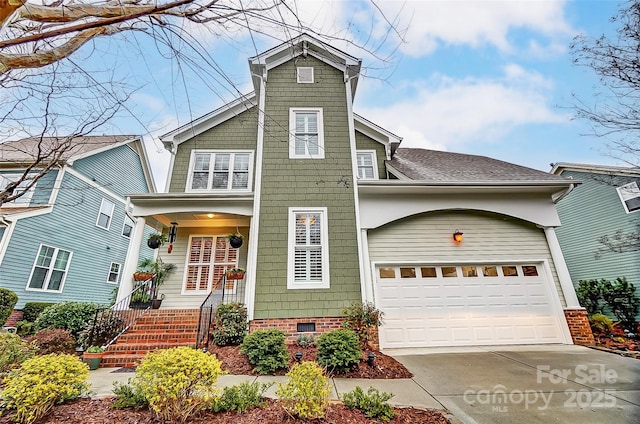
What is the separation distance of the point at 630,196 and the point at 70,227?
21.4 meters

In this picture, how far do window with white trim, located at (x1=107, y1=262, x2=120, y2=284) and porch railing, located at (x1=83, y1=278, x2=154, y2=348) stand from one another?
818 cm

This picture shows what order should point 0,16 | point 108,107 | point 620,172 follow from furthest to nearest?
point 620,172 → point 108,107 → point 0,16

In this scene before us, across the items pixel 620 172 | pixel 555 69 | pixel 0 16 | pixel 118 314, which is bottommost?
pixel 118 314

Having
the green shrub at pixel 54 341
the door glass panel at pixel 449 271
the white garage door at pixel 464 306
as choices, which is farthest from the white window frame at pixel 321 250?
the green shrub at pixel 54 341

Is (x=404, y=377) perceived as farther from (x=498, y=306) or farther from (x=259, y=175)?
(x=259, y=175)

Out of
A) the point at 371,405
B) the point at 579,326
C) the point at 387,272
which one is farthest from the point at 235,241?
the point at 579,326

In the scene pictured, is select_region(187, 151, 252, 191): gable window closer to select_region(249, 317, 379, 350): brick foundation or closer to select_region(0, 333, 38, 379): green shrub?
select_region(249, 317, 379, 350): brick foundation

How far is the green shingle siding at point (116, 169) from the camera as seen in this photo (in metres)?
12.5

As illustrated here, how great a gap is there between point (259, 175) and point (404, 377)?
5.67 m

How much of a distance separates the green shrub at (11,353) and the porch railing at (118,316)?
172cm

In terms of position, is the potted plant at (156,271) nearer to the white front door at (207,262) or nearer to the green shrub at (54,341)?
the white front door at (207,262)

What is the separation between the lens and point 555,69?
6.81m

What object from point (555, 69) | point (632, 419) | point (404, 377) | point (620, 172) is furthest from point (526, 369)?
point (620, 172)

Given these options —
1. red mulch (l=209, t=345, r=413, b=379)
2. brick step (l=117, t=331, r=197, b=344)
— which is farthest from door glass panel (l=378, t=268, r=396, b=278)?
brick step (l=117, t=331, r=197, b=344)
